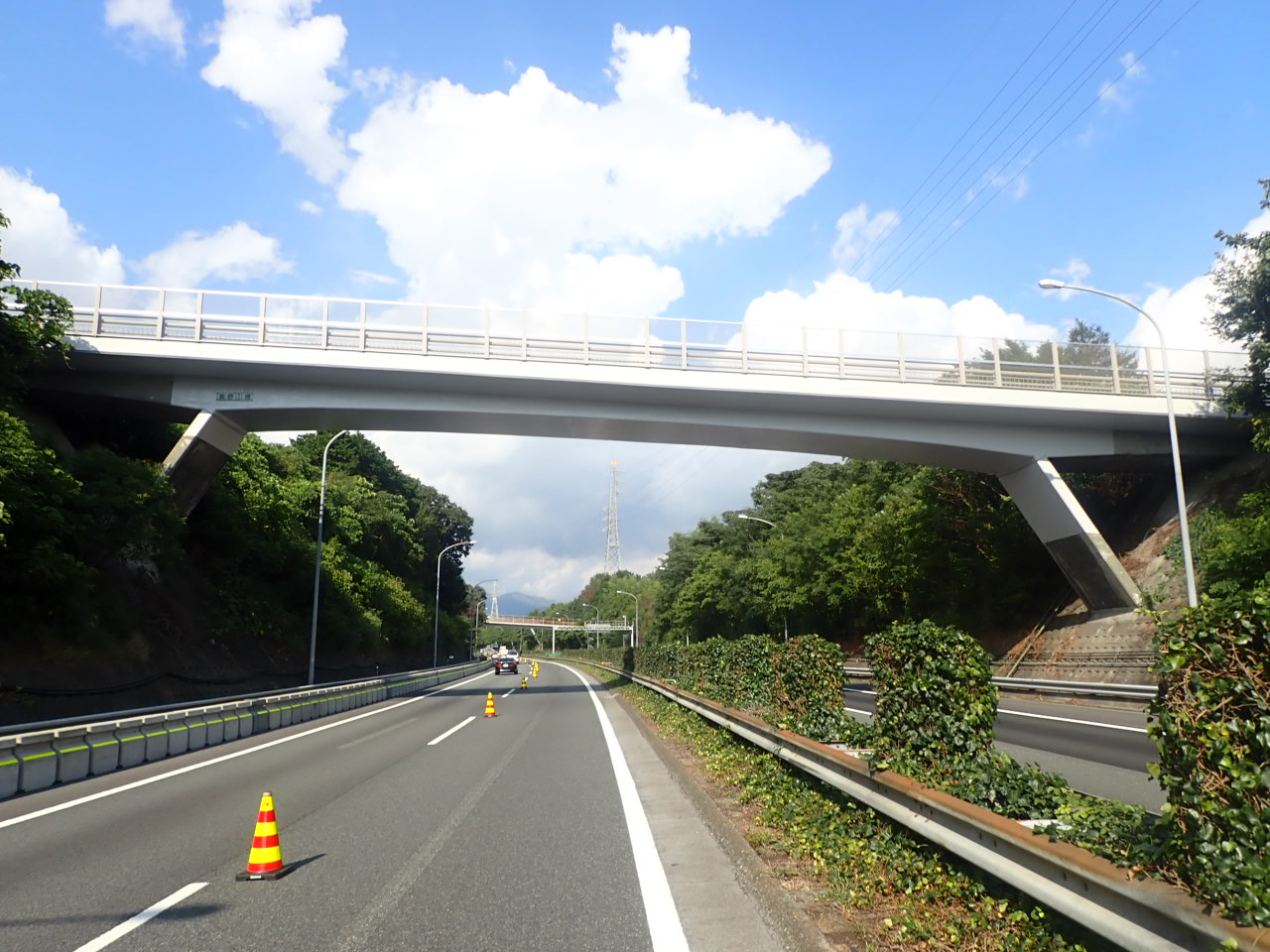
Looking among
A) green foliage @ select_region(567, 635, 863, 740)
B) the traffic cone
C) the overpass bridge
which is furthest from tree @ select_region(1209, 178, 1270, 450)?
the traffic cone

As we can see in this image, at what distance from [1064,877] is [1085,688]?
22.3m

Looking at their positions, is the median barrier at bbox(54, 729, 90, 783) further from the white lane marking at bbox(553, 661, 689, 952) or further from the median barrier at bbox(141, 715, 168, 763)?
the white lane marking at bbox(553, 661, 689, 952)

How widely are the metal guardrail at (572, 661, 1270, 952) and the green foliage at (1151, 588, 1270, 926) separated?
0.42 ft

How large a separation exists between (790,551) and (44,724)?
41892 mm

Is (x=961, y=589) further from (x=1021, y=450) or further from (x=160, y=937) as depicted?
(x=160, y=937)

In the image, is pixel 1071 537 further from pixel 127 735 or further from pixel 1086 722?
pixel 127 735

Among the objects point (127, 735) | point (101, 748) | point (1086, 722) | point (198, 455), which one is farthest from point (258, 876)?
point (198, 455)

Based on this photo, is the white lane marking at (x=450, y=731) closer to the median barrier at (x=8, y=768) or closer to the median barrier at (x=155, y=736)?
the median barrier at (x=155, y=736)

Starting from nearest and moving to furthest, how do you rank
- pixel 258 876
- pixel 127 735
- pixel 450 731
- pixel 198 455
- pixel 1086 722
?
pixel 258 876 < pixel 127 735 < pixel 1086 722 < pixel 450 731 < pixel 198 455

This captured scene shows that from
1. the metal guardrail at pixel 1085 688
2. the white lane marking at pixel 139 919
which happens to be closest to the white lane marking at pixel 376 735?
the white lane marking at pixel 139 919

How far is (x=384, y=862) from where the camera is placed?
22.3ft

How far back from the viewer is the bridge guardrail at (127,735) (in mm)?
11242

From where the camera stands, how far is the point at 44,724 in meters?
13.9

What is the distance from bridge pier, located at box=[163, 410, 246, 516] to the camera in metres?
26.0
